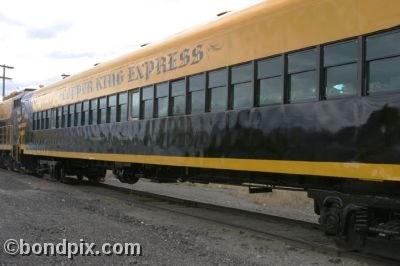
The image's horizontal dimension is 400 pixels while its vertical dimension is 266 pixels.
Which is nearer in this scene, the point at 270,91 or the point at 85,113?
the point at 270,91

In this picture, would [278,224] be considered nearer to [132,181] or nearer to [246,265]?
[246,265]

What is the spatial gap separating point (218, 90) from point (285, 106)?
1929 millimetres

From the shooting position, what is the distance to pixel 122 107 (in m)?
13.1

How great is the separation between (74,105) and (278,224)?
910 cm

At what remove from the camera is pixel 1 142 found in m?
28.2

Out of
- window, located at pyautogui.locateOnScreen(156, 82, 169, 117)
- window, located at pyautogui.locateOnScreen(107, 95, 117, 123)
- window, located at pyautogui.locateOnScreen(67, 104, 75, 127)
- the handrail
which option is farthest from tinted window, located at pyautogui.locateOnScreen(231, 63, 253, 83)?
the handrail

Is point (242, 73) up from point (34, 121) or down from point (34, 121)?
up

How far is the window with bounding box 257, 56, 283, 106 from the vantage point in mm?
7863

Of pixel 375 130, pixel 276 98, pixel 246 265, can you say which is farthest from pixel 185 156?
Answer: pixel 375 130

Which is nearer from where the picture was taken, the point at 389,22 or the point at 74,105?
the point at 389,22

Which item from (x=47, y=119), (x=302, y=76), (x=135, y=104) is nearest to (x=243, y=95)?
(x=302, y=76)

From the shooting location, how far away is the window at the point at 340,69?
6631mm

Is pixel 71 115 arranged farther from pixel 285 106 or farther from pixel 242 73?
pixel 285 106

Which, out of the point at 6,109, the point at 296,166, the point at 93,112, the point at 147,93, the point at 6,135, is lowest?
the point at 296,166
